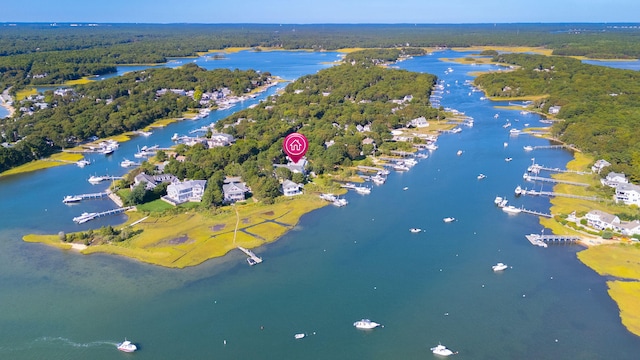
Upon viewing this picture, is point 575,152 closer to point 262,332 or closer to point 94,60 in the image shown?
point 262,332

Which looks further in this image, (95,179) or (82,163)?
(82,163)

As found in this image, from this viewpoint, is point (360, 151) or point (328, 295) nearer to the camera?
point (328, 295)

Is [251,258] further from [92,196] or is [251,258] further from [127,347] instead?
[92,196]

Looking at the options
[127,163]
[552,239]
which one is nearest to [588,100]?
[552,239]

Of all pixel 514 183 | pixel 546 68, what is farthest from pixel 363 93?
pixel 546 68

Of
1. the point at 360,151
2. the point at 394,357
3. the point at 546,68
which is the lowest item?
the point at 394,357

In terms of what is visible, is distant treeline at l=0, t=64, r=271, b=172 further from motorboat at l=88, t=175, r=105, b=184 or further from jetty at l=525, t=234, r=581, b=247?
jetty at l=525, t=234, r=581, b=247

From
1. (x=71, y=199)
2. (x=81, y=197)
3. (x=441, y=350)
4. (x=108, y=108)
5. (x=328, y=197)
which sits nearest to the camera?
(x=441, y=350)
